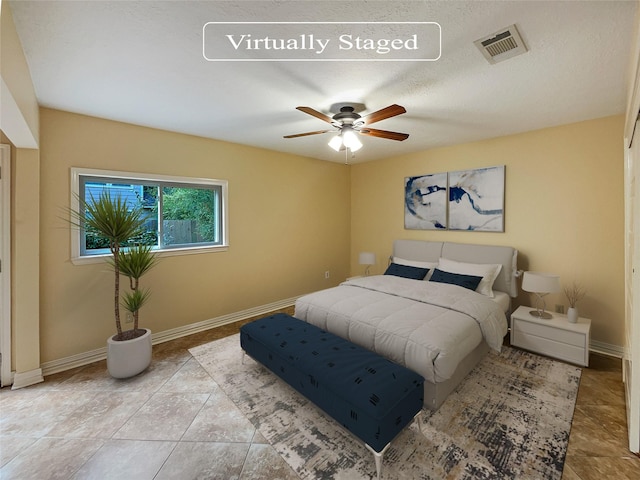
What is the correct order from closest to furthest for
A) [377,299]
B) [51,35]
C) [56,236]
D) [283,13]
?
1. [283,13]
2. [51,35]
3. [56,236]
4. [377,299]

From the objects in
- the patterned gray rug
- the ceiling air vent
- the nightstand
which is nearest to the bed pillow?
the nightstand

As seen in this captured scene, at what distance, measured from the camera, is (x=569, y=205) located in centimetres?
315

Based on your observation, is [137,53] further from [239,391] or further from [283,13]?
[239,391]

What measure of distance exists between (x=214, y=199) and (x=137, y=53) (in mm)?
2202

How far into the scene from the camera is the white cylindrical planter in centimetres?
249

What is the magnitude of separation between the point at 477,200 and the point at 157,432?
4.30m

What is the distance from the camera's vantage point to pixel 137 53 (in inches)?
70.1

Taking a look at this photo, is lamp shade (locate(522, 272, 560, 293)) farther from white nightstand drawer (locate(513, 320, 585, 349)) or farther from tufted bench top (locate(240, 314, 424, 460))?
tufted bench top (locate(240, 314, 424, 460))

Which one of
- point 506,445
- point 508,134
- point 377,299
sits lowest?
point 506,445

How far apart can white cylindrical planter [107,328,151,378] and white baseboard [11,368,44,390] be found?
62 centimetres

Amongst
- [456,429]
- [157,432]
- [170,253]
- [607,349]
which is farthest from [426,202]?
[157,432]

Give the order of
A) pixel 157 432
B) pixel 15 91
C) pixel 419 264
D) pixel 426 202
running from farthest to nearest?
pixel 426 202, pixel 419 264, pixel 157 432, pixel 15 91

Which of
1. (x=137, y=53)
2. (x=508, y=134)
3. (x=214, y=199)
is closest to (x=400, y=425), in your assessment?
(x=137, y=53)

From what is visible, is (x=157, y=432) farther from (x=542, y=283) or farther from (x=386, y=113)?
(x=542, y=283)
